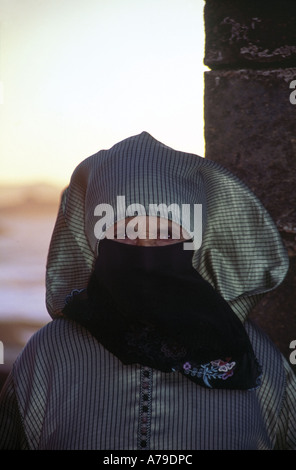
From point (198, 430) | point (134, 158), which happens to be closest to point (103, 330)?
point (198, 430)

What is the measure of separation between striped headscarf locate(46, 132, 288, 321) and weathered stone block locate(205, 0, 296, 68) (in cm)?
72

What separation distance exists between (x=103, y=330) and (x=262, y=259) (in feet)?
1.99

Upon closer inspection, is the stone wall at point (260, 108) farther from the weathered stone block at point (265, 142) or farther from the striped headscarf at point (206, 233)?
the striped headscarf at point (206, 233)

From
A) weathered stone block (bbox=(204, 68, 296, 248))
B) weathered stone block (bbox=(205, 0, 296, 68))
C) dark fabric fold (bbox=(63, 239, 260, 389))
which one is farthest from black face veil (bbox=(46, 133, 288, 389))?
weathered stone block (bbox=(205, 0, 296, 68))

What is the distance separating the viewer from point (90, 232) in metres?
2.22

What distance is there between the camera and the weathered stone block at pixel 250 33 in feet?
9.12

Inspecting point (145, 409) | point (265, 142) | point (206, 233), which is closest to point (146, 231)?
point (206, 233)

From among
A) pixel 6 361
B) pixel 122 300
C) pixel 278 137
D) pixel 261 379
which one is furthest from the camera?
pixel 6 361

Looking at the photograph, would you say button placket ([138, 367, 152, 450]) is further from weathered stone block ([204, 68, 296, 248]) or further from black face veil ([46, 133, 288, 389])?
weathered stone block ([204, 68, 296, 248])

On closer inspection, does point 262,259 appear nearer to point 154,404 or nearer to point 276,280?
point 276,280

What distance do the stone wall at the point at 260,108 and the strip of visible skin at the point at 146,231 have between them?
784 millimetres

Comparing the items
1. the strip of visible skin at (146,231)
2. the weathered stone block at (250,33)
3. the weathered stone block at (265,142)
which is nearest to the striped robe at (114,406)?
the strip of visible skin at (146,231)

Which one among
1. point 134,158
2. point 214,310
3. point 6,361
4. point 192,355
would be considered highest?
point 134,158

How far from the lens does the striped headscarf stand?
2.26m
